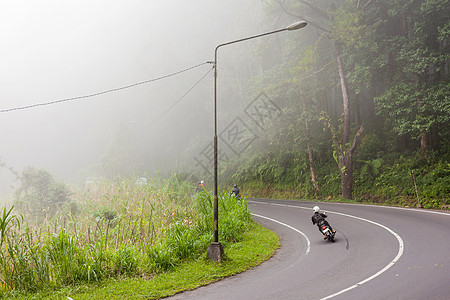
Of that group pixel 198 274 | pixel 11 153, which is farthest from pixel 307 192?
pixel 11 153

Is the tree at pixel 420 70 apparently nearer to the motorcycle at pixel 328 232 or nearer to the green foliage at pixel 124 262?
the motorcycle at pixel 328 232

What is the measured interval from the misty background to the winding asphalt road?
17.6 metres

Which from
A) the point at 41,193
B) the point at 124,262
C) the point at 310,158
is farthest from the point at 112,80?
the point at 124,262

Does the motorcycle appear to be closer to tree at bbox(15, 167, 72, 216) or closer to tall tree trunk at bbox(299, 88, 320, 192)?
tall tree trunk at bbox(299, 88, 320, 192)

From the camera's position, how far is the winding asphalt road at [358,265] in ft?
24.4

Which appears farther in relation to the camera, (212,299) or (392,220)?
(392,220)

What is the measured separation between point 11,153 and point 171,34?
7052 centimetres

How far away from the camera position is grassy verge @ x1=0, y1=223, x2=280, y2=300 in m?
7.95

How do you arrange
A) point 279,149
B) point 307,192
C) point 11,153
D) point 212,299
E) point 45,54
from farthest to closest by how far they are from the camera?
1. point 45,54
2. point 11,153
3. point 279,149
4. point 307,192
5. point 212,299

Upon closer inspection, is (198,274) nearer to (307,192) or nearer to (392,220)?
(392,220)

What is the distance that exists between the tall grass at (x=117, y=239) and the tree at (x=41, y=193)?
3.90 meters

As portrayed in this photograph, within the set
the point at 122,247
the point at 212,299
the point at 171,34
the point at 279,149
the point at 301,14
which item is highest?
the point at 171,34

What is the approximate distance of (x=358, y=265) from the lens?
919 cm

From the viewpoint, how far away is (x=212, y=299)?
7.68 meters
